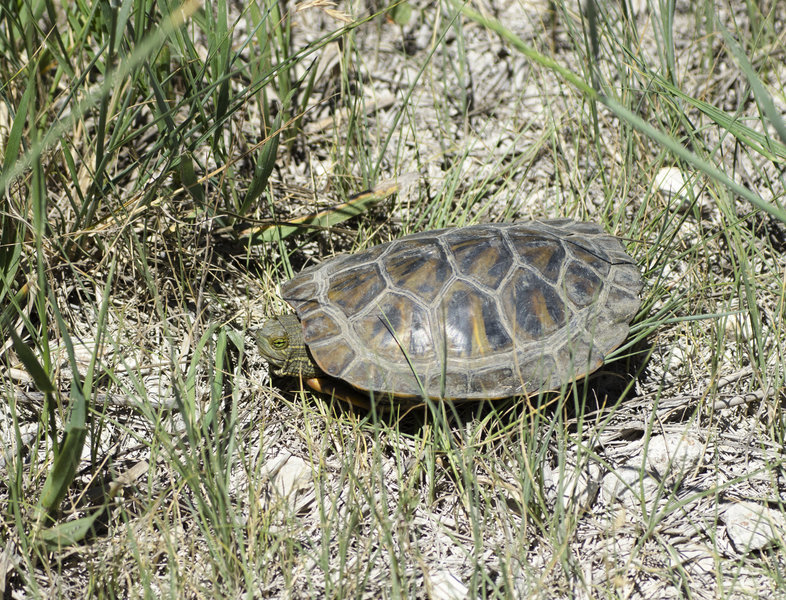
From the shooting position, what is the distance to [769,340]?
9.39ft

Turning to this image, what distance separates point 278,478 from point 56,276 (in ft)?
4.97

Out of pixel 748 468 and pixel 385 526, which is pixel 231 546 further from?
pixel 748 468

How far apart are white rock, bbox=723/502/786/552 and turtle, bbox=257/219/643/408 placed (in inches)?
29.6


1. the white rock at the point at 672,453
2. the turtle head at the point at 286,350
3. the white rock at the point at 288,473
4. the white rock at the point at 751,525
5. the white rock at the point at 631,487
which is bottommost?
the white rock at the point at 751,525

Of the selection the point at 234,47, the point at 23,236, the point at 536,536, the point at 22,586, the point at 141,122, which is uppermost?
the point at 234,47

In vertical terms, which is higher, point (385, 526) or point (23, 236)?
point (23, 236)

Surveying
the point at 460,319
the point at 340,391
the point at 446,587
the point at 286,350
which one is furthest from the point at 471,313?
the point at 446,587

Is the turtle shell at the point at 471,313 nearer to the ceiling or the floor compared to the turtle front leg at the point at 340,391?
nearer to the ceiling

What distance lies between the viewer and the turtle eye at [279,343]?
254 centimetres

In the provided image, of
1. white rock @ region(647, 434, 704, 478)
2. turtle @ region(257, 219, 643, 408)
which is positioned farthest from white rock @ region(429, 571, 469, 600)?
white rock @ region(647, 434, 704, 478)

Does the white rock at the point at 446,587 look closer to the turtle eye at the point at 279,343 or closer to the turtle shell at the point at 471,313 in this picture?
the turtle shell at the point at 471,313

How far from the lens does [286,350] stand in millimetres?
2561

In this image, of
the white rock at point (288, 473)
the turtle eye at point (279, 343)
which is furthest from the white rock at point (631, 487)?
the turtle eye at point (279, 343)

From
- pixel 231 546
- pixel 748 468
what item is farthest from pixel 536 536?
pixel 231 546
